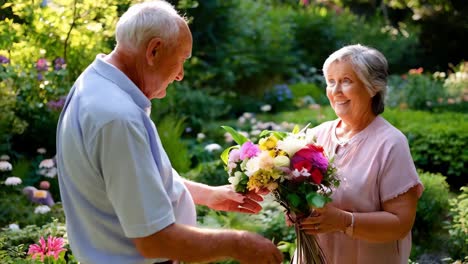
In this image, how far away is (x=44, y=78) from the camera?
665 centimetres

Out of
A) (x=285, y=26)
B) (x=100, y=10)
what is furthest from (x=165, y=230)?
(x=285, y=26)

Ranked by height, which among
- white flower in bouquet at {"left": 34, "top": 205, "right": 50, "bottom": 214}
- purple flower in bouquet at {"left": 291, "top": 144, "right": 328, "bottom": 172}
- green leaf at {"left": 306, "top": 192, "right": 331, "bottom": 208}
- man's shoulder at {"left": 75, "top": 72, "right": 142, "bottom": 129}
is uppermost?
man's shoulder at {"left": 75, "top": 72, "right": 142, "bottom": 129}

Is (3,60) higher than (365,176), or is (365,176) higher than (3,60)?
(365,176)

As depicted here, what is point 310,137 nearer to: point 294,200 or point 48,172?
point 294,200

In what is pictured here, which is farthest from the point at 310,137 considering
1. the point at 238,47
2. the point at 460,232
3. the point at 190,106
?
the point at 238,47

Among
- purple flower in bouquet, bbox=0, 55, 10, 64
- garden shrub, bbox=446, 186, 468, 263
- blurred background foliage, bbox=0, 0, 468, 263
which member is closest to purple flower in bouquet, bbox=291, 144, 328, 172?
blurred background foliage, bbox=0, 0, 468, 263

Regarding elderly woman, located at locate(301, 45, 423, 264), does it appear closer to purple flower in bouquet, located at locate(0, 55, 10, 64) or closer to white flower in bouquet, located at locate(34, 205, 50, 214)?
white flower in bouquet, located at locate(34, 205, 50, 214)

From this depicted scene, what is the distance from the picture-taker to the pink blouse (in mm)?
2822

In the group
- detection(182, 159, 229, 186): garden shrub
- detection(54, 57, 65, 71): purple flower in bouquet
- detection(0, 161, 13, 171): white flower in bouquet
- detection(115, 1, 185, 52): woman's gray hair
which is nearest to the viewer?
detection(115, 1, 185, 52): woman's gray hair

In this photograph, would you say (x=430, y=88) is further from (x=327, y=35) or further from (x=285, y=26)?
(x=327, y=35)

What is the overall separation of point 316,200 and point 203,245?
584mm

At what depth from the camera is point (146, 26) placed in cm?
221

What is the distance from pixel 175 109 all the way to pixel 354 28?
7.53 metres

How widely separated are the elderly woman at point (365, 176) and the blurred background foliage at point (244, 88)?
1.77 metres
